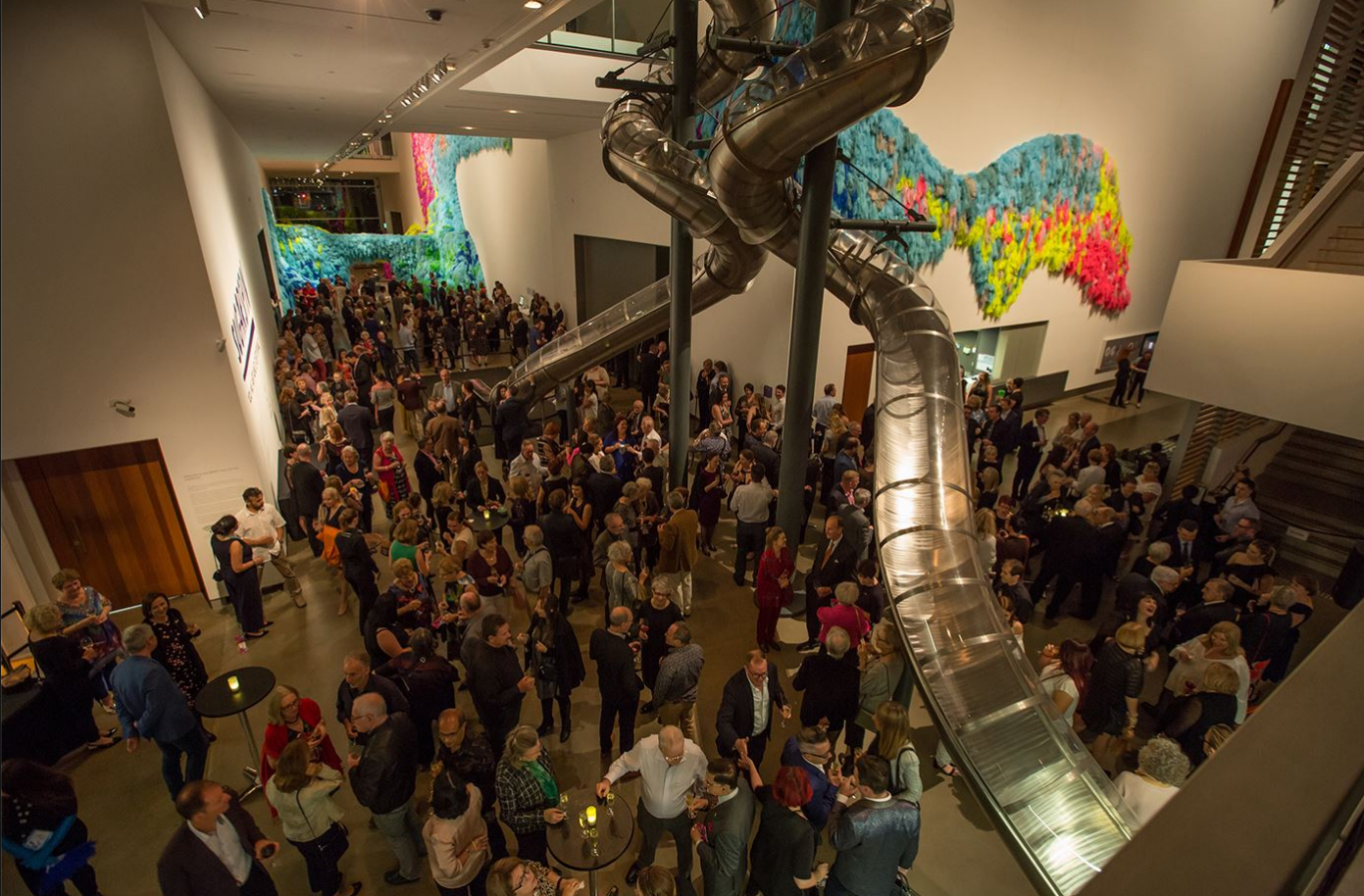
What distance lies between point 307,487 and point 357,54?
461 cm

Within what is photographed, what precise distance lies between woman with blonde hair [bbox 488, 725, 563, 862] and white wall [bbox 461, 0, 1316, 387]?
313 inches

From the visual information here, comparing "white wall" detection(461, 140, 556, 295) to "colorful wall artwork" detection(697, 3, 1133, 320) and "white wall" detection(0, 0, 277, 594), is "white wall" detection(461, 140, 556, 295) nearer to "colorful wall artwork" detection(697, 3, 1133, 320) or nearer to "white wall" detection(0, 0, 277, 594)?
"colorful wall artwork" detection(697, 3, 1133, 320)

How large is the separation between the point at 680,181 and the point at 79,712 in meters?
6.56

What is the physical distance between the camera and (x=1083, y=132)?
39.4 ft

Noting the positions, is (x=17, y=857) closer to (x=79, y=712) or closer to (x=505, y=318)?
(x=79, y=712)

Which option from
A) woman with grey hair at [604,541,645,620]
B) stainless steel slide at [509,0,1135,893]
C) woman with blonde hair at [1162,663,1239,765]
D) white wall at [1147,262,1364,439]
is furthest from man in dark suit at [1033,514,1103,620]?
woman with grey hair at [604,541,645,620]

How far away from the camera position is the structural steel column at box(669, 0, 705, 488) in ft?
22.4

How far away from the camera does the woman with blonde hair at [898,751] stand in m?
3.34

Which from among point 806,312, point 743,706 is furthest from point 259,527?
point 806,312

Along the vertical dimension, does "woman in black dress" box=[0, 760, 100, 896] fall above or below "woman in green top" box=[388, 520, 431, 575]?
below

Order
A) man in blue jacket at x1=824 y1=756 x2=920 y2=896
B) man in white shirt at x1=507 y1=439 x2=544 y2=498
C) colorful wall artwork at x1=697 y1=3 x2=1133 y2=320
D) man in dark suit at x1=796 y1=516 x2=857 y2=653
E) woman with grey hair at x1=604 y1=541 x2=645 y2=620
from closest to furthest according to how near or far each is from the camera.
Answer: man in blue jacket at x1=824 y1=756 x2=920 y2=896
woman with grey hair at x1=604 y1=541 x2=645 y2=620
man in dark suit at x1=796 y1=516 x2=857 y2=653
man in white shirt at x1=507 y1=439 x2=544 y2=498
colorful wall artwork at x1=697 y1=3 x2=1133 y2=320

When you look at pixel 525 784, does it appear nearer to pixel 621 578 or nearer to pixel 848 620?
pixel 621 578

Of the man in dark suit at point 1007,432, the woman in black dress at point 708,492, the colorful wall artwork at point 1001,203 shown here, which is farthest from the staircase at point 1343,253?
the woman in black dress at point 708,492

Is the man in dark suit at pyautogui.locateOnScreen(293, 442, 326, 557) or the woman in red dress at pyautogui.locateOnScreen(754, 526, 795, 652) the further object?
the man in dark suit at pyautogui.locateOnScreen(293, 442, 326, 557)
